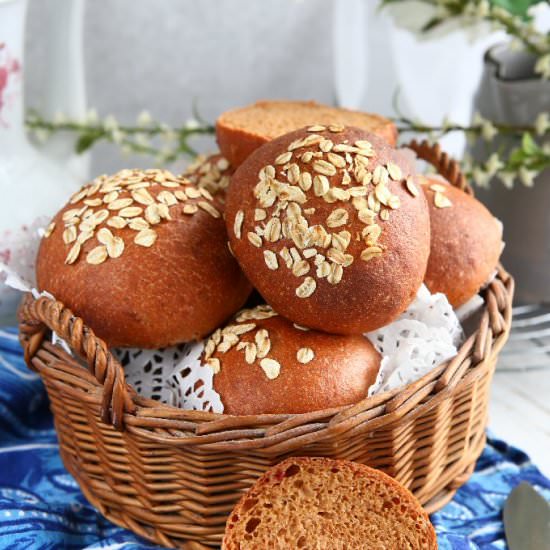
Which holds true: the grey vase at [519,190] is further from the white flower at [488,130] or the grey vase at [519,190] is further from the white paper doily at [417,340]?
the white paper doily at [417,340]

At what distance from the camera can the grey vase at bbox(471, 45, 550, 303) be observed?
1362 millimetres

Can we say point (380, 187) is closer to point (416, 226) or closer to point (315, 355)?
point (416, 226)

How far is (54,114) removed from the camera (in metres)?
1.40

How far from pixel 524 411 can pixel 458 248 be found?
1.20ft

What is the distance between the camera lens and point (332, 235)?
2.96ft

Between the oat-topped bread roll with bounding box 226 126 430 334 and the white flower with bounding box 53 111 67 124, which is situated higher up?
the oat-topped bread roll with bounding box 226 126 430 334

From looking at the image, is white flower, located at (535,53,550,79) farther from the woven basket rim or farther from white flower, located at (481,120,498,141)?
the woven basket rim

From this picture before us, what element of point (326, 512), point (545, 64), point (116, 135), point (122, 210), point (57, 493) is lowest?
point (57, 493)

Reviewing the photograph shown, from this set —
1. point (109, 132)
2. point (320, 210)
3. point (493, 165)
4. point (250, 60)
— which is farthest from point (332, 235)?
point (250, 60)

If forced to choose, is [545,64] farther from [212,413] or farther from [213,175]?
[212,413]

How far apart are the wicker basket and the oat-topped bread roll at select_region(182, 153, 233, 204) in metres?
0.32

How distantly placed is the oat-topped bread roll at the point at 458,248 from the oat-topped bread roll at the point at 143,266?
26 cm

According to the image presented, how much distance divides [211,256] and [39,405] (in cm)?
45

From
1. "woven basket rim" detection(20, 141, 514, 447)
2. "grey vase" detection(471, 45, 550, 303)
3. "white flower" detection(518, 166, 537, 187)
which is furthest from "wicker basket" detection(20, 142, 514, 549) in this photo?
"grey vase" detection(471, 45, 550, 303)
